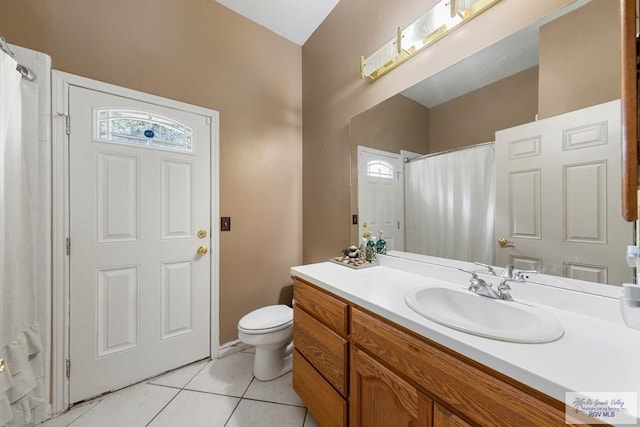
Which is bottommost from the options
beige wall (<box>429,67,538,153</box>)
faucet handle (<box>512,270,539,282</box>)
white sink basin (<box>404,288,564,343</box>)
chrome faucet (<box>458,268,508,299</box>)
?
white sink basin (<box>404,288,564,343</box>)

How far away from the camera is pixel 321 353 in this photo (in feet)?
3.78

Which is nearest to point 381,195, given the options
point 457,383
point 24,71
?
point 457,383

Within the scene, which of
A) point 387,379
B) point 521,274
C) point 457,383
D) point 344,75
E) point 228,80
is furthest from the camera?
point 228,80

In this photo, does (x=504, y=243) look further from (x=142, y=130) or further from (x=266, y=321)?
(x=142, y=130)

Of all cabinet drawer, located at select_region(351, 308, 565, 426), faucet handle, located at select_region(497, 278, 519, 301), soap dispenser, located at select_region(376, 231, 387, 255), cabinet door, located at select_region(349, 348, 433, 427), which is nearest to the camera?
cabinet drawer, located at select_region(351, 308, 565, 426)

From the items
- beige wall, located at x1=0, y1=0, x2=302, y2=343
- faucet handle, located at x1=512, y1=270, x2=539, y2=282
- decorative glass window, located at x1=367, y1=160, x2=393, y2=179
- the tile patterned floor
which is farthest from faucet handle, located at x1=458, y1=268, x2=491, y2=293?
beige wall, located at x1=0, y1=0, x2=302, y2=343

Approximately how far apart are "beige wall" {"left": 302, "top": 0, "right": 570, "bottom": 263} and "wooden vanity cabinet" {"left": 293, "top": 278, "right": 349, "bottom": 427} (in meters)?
0.71

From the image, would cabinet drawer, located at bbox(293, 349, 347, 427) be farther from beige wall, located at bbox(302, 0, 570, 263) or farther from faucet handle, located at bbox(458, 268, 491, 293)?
beige wall, located at bbox(302, 0, 570, 263)

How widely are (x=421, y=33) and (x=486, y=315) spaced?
1.40 metres

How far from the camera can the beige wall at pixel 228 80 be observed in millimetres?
1422

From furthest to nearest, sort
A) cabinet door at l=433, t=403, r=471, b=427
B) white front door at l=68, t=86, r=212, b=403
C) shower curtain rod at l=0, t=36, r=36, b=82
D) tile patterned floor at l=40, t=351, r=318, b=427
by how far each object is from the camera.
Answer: white front door at l=68, t=86, r=212, b=403, tile patterned floor at l=40, t=351, r=318, b=427, shower curtain rod at l=0, t=36, r=36, b=82, cabinet door at l=433, t=403, r=471, b=427

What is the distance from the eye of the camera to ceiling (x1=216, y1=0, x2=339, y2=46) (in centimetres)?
190

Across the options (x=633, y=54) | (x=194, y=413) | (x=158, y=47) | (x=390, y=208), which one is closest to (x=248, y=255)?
(x=194, y=413)

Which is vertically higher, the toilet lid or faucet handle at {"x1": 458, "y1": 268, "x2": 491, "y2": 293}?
faucet handle at {"x1": 458, "y1": 268, "x2": 491, "y2": 293}
